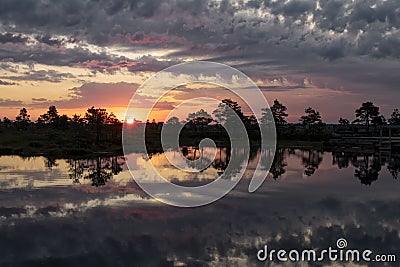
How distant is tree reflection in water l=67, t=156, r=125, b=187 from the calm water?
0.32 metres

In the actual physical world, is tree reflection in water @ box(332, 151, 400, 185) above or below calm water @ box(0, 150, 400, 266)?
above

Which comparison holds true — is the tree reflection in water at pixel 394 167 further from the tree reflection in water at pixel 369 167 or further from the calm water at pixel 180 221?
the calm water at pixel 180 221

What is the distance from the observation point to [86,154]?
134ft

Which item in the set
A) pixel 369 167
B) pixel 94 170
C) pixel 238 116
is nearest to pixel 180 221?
pixel 94 170

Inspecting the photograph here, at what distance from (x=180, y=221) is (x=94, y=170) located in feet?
50.7

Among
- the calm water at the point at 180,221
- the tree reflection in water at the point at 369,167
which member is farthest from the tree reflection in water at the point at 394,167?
the calm water at the point at 180,221

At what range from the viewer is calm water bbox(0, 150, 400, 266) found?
36.5ft

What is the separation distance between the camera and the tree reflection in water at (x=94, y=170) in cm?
2423

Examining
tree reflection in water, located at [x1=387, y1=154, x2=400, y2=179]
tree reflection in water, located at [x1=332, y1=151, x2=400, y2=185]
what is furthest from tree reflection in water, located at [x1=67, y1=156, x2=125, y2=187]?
tree reflection in water, located at [x1=387, y1=154, x2=400, y2=179]

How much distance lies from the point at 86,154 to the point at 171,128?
2135 inches

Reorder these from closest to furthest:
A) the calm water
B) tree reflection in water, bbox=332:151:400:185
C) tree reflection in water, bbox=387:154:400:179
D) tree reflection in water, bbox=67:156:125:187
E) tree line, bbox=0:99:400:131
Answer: the calm water, tree reflection in water, bbox=67:156:125:187, tree reflection in water, bbox=332:151:400:185, tree reflection in water, bbox=387:154:400:179, tree line, bbox=0:99:400:131

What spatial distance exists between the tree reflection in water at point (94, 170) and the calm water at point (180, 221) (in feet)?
1.04

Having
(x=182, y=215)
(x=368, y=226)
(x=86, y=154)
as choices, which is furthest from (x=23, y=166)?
(x=368, y=226)

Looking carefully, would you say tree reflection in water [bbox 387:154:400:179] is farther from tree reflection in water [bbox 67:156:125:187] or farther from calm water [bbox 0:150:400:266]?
tree reflection in water [bbox 67:156:125:187]
